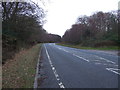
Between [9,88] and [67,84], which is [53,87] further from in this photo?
[9,88]

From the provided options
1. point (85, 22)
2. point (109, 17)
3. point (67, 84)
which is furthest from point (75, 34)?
point (67, 84)

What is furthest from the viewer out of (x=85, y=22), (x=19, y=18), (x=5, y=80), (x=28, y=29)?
(x=85, y=22)

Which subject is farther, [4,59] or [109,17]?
[109,17]

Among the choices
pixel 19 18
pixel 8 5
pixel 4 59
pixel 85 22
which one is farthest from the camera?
pixel 85 22

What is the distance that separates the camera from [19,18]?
21766mm

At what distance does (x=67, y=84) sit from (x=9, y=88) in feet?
7.80

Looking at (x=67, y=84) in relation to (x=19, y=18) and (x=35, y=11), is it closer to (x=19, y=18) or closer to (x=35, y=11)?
(x=35, y=11)

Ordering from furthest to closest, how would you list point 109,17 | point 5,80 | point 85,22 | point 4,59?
point 85,22, point 109,17, point 4,59, point 5,80

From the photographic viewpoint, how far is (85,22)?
78.6 metres

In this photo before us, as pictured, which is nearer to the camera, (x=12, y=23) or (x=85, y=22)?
(x=12, y=23)

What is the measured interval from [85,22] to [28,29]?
57661mm

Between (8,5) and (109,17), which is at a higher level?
(109,17)

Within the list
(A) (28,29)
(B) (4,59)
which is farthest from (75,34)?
(B) (4,59)

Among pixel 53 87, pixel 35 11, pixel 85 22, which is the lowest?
pixel 53 87
